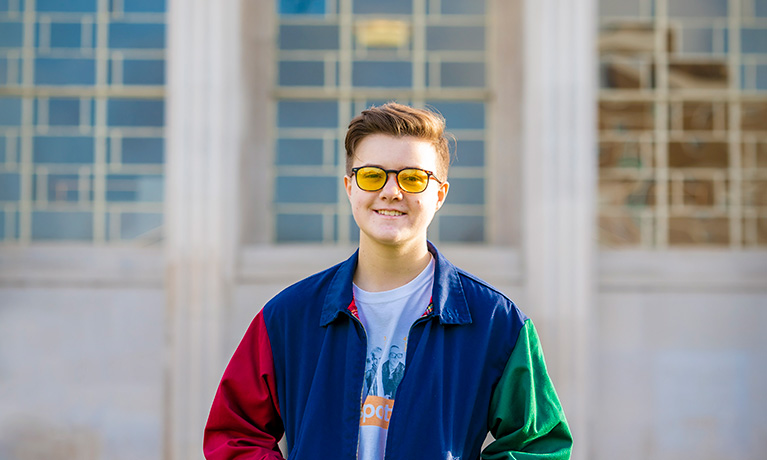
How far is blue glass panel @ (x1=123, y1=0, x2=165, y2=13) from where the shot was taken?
6.04 m

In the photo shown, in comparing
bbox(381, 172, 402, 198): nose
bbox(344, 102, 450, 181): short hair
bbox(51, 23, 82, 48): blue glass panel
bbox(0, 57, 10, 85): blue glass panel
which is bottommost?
bbox(381, 172, 402, 198): nose

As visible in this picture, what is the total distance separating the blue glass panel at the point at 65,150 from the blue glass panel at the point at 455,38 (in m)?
2.97

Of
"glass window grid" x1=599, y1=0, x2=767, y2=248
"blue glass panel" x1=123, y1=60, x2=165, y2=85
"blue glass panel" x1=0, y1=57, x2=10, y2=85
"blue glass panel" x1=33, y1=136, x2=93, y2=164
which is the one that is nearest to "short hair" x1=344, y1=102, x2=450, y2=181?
"glass window grid" x1=599, y1=0, x2=767, y2=248

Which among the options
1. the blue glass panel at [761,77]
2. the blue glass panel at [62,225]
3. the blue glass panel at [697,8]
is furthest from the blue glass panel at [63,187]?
the blue glass panel at [761,77]

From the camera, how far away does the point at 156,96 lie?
604 cm

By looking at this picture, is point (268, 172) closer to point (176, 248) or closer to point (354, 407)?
point (176, 248)

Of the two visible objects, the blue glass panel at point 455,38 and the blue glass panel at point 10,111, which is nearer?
the blue glass panel at point 10,111

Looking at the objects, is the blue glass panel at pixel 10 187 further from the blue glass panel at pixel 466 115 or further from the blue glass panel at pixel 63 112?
the blue glass panel at pixel 466 115

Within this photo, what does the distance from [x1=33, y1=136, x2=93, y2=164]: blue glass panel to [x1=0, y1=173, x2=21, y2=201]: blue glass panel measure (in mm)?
260

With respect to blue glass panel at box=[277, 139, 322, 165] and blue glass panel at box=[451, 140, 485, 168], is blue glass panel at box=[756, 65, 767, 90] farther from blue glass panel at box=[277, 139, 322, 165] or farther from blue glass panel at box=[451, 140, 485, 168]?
blue glass panel at box=[277, 139, 322, 165]

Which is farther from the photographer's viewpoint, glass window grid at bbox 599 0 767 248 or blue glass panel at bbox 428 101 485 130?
blue glass panel at bbox 428 101 485 130

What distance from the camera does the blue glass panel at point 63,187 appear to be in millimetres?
6008

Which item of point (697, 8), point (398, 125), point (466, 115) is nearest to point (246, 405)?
point (398, 125)

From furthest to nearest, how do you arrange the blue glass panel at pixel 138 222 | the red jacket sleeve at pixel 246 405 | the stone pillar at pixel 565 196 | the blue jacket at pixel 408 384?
1. the blue glass panel at pixel 138 222
2. the stone pillar at pixel 565 196
3. the red jacket sleeve at pixel 246 405
4. the blue jacket at pixel 408 384
